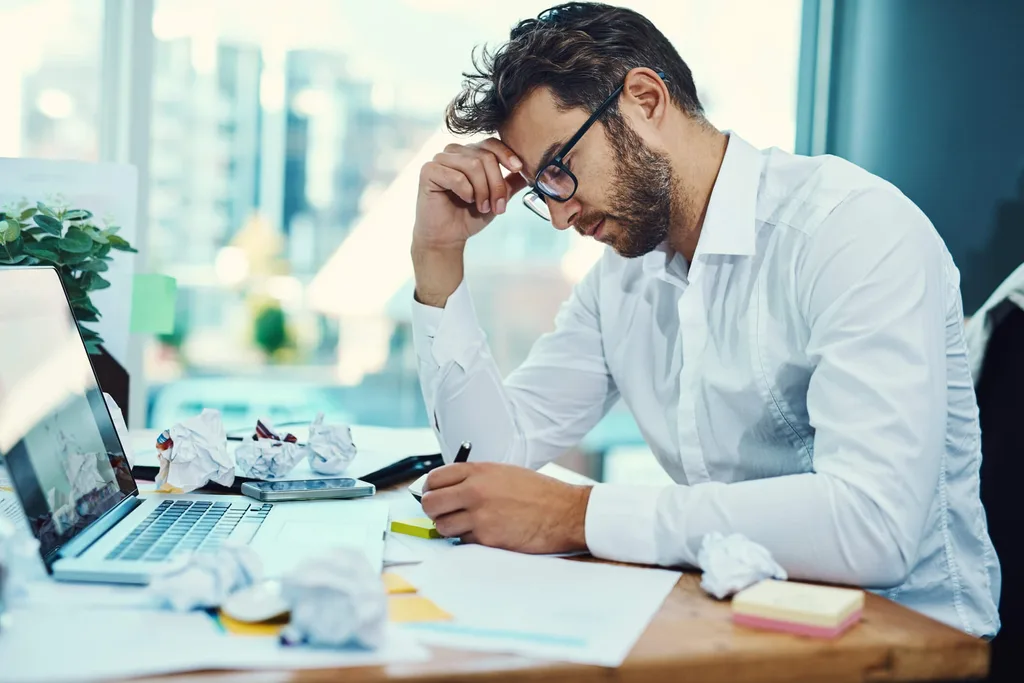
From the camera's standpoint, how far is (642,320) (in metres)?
1.46

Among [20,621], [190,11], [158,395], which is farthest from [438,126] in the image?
[20,621]

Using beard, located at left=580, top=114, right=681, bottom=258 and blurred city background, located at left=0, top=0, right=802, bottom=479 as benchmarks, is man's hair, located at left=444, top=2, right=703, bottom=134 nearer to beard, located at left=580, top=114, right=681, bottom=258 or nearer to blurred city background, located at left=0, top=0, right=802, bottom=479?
beard, located at left=580, top=114, right=681, bottom=258

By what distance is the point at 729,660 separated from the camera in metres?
0.66

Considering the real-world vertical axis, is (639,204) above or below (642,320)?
above

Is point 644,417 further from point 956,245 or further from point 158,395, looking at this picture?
point 158,395

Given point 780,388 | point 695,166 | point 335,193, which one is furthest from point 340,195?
point 780,388

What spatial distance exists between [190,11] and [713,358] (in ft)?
6.46

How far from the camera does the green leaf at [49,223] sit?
1.31 m

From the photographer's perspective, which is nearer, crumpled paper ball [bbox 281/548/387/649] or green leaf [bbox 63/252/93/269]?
crumpled paper ball [bbox 281/548/387/649]

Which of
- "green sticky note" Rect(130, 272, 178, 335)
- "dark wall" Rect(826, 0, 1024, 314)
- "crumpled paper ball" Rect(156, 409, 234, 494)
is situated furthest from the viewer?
"dark wall" Rect(826, 0, 1024, 314)

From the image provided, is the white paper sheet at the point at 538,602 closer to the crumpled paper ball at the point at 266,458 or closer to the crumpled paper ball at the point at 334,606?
the crumpled paper ball at the point at 334,606

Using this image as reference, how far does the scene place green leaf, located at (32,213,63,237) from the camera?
4.28ft

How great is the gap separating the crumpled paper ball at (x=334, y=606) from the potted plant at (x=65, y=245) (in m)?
0.76

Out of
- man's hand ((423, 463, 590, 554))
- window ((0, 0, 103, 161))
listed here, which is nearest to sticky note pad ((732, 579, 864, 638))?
man's hand ((423, 463, 590, 554))
